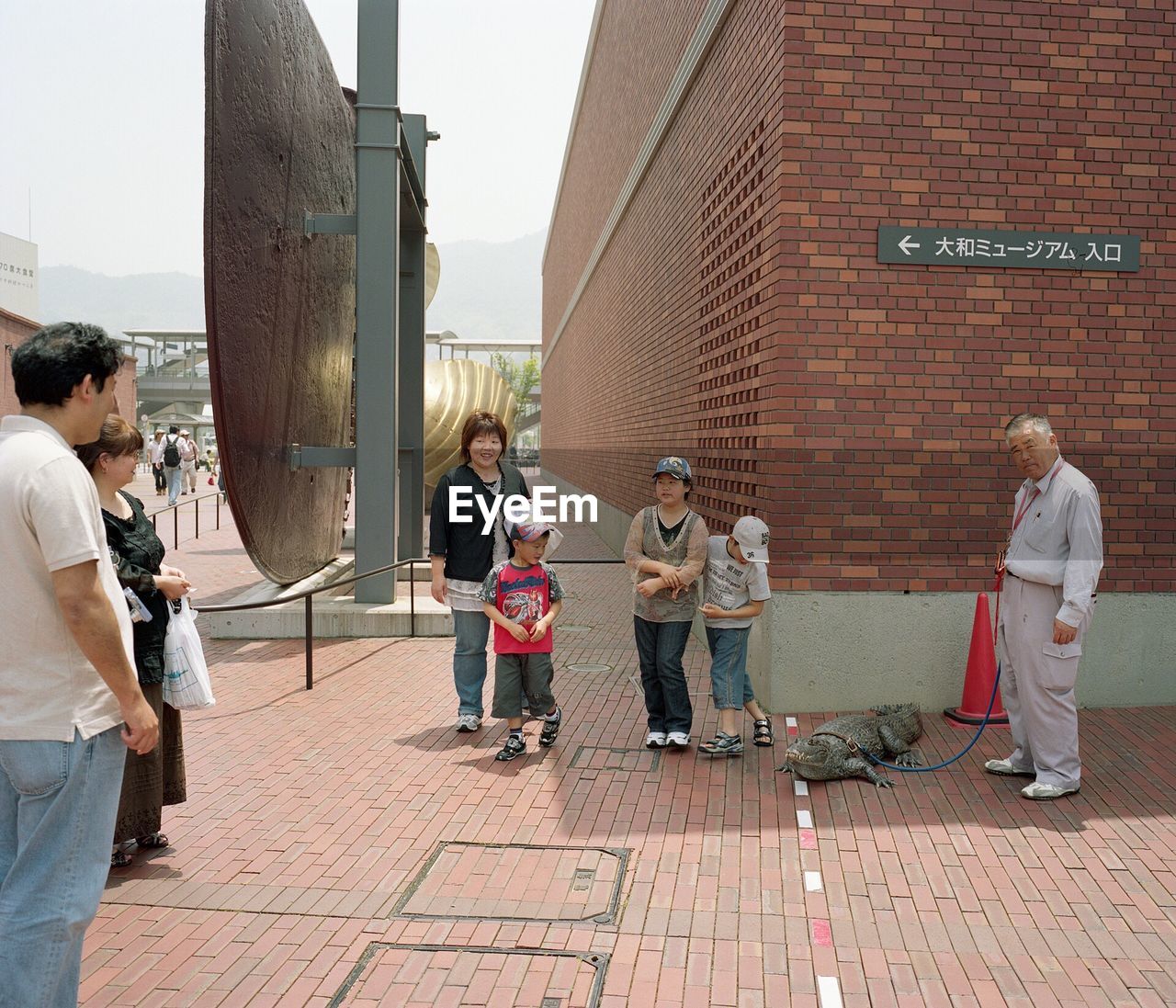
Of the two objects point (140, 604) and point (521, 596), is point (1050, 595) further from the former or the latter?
point (140, 604)

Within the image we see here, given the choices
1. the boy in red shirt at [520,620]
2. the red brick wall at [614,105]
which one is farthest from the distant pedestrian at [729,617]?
the red brick wall at [614,105]

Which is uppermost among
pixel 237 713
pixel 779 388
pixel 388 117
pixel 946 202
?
pixel 388 117

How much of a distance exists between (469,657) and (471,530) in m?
0.76

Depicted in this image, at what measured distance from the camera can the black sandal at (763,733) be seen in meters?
6.06

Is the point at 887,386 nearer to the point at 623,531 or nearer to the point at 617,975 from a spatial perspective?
the point at 617,975

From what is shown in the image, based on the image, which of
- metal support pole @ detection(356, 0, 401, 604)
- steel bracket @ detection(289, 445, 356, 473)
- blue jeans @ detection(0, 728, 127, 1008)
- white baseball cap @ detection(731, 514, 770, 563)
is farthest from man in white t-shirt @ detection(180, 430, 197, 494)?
blue jeans @ detection(0, 728, 127, 1008)

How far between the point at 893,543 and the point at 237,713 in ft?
14.2

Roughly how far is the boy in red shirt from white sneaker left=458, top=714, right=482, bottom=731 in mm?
459

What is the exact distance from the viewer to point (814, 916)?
395 cm

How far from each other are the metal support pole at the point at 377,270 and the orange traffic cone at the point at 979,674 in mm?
5126

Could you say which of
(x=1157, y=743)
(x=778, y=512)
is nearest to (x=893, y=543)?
(x=778, y=512)

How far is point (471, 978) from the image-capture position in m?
3.48

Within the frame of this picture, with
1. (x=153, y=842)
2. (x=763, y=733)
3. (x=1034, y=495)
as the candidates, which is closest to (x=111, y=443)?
(x=153, y=842)

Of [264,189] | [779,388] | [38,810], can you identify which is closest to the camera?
[38,810]
